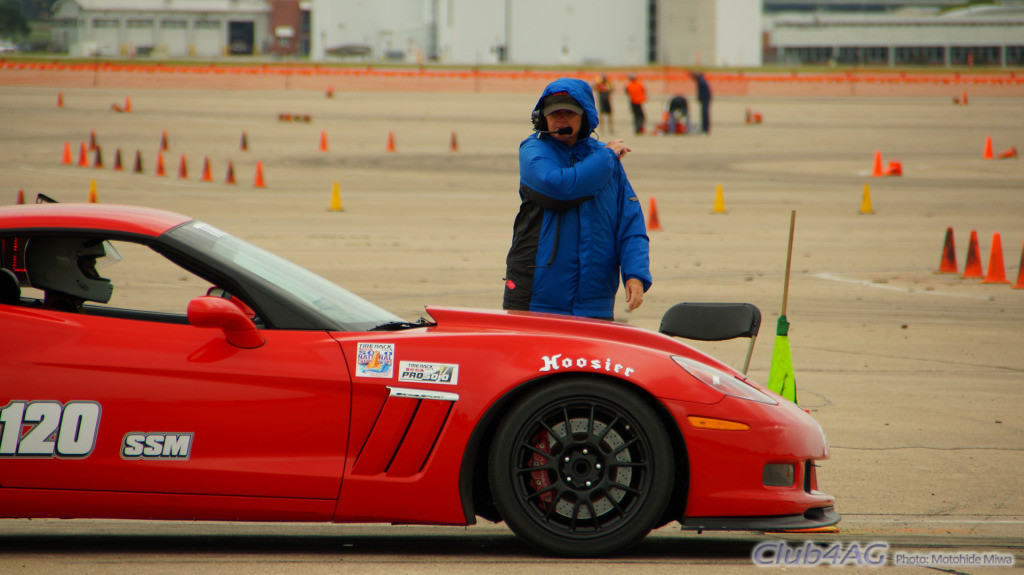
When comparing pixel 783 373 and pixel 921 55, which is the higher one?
pixel 921 55

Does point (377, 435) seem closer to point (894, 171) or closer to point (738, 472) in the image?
point (738, 472)

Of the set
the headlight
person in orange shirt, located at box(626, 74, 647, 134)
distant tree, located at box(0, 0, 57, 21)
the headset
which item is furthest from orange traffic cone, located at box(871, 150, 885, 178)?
the headlight

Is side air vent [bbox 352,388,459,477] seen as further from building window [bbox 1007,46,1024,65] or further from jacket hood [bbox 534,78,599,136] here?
building window [bbox 1007,46,1024,65]

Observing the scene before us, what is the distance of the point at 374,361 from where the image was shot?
4324mm

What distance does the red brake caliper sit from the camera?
4.30 metres

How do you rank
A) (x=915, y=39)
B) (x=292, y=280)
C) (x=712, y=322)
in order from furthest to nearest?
(x=915, y=39), (x=712, y=322), (x=292, y=280)

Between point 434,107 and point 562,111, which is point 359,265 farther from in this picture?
point 434,107

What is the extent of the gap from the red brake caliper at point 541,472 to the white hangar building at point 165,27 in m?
94.9

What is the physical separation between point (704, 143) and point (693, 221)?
1633cm

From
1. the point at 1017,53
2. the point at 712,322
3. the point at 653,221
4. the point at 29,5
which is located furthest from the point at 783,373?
the point at 1017,53

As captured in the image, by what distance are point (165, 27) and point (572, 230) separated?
108803 mm

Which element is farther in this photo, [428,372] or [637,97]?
[637,97]

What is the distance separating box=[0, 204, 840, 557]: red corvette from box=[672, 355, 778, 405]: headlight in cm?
2

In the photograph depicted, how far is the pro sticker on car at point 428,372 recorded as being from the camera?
4.29 metres
